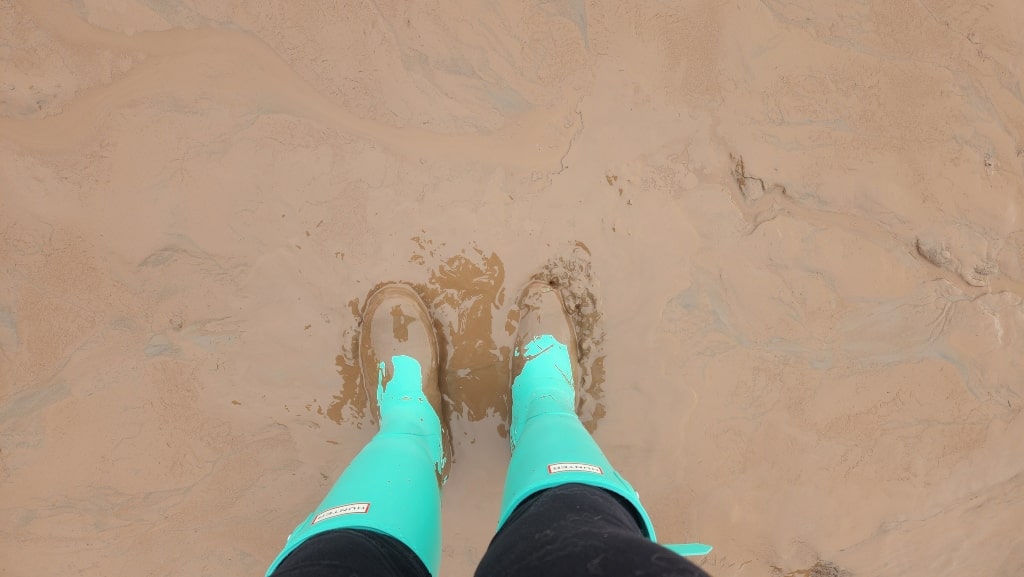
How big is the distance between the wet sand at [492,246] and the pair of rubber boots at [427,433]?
0.33ft

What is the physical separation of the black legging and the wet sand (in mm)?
804

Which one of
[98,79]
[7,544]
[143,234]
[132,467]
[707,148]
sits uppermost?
[98,79]

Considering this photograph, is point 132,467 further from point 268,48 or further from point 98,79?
point 268,48

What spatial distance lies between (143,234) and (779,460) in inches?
93.3

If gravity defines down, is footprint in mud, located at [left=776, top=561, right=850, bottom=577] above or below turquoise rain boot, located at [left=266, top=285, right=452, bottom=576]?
below

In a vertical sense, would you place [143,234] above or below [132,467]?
above

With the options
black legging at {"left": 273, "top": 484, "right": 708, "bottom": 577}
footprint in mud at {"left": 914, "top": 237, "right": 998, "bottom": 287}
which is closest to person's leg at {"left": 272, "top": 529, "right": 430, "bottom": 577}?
black legging at {"left": 273, "top": 484, "right": 708, "bottom": 577}

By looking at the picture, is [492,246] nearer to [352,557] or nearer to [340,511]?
[340,511]

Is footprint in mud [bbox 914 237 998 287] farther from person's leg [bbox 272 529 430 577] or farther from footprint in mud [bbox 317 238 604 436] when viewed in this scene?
person's leg [bbox 272 529 430 577]

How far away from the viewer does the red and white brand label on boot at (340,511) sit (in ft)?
3.98

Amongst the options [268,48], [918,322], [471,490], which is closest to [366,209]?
[268,48]

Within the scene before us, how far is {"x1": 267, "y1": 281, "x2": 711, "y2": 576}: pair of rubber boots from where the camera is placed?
1.25 metres

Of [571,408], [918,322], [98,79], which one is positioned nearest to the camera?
[571,408]

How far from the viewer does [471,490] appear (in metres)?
1.98
